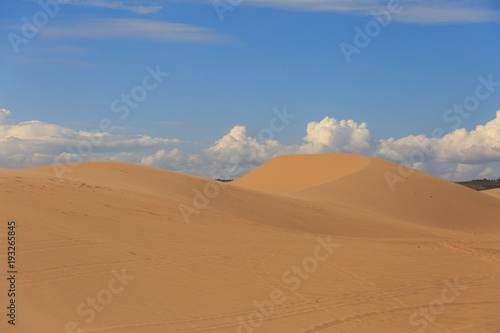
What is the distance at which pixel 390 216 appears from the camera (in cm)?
2922

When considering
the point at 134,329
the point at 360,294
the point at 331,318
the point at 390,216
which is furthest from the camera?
the point at 390,216

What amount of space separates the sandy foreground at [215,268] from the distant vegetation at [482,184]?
60.0 meters

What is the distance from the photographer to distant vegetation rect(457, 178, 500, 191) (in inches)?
2980

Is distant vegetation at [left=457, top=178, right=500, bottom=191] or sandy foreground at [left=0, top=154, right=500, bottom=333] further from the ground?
distant vegetation at [left=457, top=178, right=500, bottom=191]

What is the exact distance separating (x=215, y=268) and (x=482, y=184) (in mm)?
80366

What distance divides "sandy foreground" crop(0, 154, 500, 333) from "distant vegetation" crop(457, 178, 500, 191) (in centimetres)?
5997

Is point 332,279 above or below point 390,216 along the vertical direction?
below

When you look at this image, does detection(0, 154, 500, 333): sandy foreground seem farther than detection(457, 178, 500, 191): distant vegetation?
No

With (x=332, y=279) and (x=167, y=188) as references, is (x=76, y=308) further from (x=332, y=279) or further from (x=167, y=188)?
(x=167, y=188)

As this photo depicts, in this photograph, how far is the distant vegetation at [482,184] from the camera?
248 feet

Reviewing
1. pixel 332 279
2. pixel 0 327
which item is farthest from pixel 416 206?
pixel 0 327

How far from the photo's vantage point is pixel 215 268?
36.8 feet

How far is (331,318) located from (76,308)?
457 cm

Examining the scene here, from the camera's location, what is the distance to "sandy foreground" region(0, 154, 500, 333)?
8141 mm
